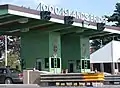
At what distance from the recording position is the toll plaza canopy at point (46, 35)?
33897mm

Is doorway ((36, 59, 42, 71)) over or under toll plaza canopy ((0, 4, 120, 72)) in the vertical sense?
under

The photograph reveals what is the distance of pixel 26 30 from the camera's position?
40781 millimetres

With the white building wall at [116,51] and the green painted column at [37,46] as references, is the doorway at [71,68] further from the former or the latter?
the white building wall at [116,51]

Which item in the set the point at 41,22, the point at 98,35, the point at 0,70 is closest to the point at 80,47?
the point at 98,35

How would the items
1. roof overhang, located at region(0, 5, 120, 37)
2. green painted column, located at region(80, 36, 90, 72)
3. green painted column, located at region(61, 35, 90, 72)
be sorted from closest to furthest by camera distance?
roof overhang, located at region(0, 5, 120, 37), green painted column, located at region(61, 35, 90, 72), green painted column, located at region(80, 36, 90, 72)

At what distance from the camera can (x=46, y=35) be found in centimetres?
4231

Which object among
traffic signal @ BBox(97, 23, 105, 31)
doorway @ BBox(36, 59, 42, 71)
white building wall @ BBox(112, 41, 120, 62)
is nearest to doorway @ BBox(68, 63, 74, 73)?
doorway @ BBox(36, 59, 42, 71)

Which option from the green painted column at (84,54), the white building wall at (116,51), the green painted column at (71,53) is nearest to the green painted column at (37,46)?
the green painted column at (71,53)

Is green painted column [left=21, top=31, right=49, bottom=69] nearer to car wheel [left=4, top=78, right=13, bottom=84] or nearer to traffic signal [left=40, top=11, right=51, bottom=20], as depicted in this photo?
traffic signal [left=40, top=11, right=51, bottom=20]

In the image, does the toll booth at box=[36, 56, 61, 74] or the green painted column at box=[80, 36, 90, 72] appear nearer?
Answer: the toll booth at box=[36, 56, 61, 74]

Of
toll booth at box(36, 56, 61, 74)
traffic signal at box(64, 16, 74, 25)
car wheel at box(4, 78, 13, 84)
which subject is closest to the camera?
car wheel at box(4, 78, 13, 84)

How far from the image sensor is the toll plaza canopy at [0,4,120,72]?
3390cm

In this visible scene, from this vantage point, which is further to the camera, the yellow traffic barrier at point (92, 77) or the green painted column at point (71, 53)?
the green painted column at point (71, 53)

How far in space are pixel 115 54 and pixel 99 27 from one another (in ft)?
53.8
